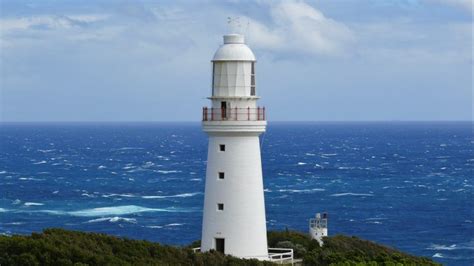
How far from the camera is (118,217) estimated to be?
2808 inches

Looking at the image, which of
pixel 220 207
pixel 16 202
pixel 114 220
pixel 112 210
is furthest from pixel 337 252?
pixel 16 202

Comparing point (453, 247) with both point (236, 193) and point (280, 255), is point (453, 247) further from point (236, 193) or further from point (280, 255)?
point (236, 193)

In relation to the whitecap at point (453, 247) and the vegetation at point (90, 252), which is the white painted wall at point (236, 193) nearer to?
the vegetation at point (90, 252)

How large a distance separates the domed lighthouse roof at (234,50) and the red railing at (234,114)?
142cm

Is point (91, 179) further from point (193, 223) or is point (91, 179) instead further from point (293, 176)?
point (193, 223)

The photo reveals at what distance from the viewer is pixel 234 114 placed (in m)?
25.5

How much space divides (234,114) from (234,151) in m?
1.05

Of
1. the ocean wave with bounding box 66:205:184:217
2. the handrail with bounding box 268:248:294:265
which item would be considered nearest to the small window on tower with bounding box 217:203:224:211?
the handrail with bounding box 268:248:294:265

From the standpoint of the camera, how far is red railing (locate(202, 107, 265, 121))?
2553cm

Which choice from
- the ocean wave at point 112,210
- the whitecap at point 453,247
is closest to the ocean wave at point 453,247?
the whitecap at point 453,247

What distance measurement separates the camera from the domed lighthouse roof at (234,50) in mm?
25578

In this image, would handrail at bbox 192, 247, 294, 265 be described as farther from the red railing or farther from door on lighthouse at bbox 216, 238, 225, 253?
the red railing

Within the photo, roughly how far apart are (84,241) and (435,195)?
7005cm

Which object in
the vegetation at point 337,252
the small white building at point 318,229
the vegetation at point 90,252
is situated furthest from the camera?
the small white building at point 318,229
